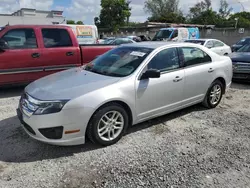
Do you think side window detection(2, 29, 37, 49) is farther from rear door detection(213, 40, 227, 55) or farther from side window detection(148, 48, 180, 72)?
rear door detection(213, 40, 227, 55)

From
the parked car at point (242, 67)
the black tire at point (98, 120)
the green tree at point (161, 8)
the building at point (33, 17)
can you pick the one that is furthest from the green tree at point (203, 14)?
the black tire at point (98, 120)

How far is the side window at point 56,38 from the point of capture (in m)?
6.40

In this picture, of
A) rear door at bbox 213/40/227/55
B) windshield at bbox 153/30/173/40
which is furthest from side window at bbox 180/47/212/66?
windshield at bbox 153/30/173/40

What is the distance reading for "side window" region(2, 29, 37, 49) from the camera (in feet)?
19.6

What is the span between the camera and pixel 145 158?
10.7 feet

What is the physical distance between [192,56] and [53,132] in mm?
3014

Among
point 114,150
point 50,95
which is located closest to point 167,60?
point 114,150

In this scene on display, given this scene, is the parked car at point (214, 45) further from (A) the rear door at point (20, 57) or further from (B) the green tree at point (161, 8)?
(B) the green tree at point (161, 8)

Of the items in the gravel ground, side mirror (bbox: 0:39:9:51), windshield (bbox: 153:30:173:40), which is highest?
windshield (bbox: 153:30:173:40)

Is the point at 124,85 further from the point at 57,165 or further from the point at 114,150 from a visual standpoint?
the point at 57,165

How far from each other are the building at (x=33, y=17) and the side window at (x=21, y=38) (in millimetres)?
30712

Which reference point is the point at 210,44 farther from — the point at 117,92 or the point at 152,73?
the point at 117,92

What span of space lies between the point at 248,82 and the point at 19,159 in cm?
699

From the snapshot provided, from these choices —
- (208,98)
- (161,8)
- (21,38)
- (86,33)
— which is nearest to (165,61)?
(208,98)
